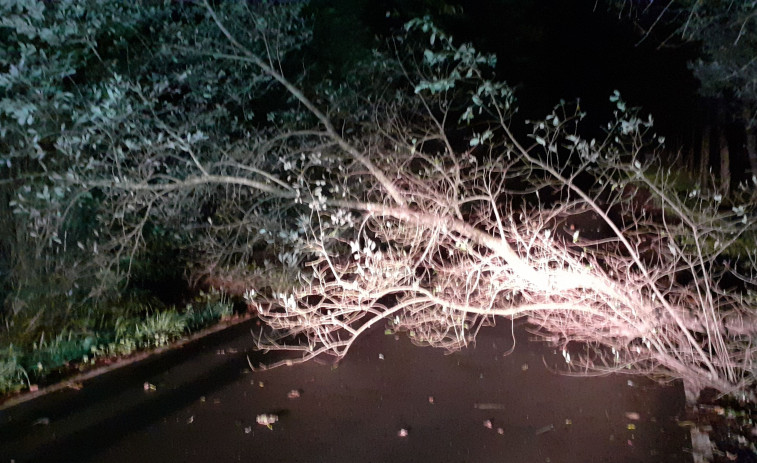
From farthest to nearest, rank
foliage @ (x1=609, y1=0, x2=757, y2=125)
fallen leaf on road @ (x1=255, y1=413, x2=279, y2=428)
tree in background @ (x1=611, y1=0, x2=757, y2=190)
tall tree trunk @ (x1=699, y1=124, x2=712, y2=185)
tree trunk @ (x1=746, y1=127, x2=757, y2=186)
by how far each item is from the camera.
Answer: tall tree trunk @ (x1=699, y1=124, x2=712, y2=185) < tree trunk @ (x1=746, y1=127, x2=757, y2=186) < foliage @ (x1=609, y1=0, x2=757, y2=125) < tree in background @ (x1=611, y1=0, x2=757, y2=190) < fallen leaf on road @ (x1=255, y1=413, x2=279, y2=428)

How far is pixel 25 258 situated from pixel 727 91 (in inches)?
537

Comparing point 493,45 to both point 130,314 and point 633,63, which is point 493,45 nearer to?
point 633,63

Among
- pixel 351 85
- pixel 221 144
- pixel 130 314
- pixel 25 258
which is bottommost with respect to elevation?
pixel 130 314

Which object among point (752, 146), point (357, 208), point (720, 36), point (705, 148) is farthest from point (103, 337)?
point (705, 148)

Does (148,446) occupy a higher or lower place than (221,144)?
lower

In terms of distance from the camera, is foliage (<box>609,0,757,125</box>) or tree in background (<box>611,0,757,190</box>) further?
foliage (<box>609,0,757,125</box>)

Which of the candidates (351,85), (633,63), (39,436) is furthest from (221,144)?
(633,63)

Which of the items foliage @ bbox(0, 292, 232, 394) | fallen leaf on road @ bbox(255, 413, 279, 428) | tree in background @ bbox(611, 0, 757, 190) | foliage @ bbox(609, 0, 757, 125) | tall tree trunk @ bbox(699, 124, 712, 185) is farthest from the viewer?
tall tree trunk @ bbox(699, 124, 712, 185)

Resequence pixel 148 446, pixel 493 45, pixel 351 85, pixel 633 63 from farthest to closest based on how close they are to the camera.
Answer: pixel 633 63
pixel 493 45
pixel 351 85
pixel 148 446

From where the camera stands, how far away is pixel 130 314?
862 centimetres

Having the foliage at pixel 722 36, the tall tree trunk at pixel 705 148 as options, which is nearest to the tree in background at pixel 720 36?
the foliage at pixel 722 36

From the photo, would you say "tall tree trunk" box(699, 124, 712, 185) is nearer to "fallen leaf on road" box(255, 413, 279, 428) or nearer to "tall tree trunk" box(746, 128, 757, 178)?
"tall tree trunk" box(746, 128, 757, 178)

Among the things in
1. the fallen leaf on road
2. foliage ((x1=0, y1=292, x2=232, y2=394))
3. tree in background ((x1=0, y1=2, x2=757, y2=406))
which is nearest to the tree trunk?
tree in background ((x1=0, y1=2, x2=757, y2=406))

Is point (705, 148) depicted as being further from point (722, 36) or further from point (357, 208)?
point (357, 208)
